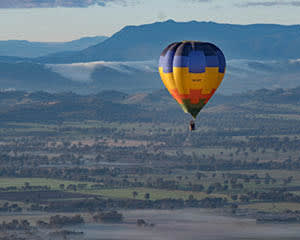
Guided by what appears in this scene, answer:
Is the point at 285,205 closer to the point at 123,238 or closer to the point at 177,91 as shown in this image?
the point at 123,238

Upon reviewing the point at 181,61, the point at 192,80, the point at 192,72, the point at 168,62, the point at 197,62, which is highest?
the point at 168,62

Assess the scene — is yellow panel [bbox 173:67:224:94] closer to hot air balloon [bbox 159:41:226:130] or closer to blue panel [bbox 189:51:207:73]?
hot air balloon [bbox 159:41:226:130]

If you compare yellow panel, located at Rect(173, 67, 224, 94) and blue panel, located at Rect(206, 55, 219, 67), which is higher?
blue panel, located at Rect(206, 55, 219, 67)

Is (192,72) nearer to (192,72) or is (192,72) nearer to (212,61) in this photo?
(192,72)

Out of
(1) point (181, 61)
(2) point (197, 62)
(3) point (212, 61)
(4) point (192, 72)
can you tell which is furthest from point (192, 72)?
(3) point (212, 61)

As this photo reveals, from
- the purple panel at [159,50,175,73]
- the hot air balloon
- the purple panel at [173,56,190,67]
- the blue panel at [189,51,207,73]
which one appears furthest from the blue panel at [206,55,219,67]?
the purple panel at [159,50,175,73]

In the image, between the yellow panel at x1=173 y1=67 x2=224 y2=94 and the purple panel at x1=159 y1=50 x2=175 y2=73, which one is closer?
the yellow panel at x1=173 y1=67 x2=224 y2=94

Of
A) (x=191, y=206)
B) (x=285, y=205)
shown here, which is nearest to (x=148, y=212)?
(x=191, y=206)
